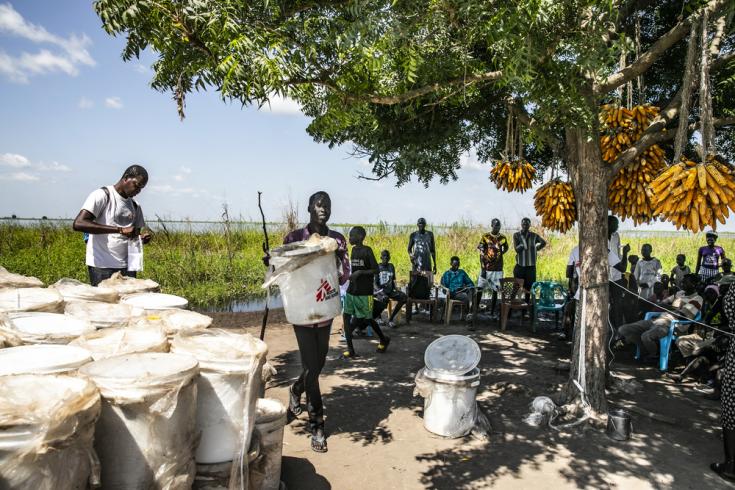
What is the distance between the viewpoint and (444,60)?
391 centimetres

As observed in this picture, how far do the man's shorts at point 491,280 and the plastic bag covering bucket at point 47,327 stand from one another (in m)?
8.00

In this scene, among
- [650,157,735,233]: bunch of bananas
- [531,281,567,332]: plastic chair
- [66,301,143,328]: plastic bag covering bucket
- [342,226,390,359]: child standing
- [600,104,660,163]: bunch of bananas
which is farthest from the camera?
[531,281,567,332]: plastic chair

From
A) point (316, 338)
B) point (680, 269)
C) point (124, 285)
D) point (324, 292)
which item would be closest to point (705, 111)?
point (324, 292)

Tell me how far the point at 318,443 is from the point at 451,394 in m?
1.23

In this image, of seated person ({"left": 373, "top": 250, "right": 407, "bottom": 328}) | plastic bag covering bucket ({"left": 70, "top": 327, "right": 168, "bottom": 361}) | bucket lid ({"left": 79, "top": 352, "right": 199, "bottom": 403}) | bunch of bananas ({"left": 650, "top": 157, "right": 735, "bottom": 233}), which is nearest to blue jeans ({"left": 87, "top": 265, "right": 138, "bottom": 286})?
plastic bag covering bucket ({"left": 70, "top": 327, "right": 168, "bottom": 361})

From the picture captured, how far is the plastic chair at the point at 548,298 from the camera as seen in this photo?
894 centimetres

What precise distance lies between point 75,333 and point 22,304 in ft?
2.28

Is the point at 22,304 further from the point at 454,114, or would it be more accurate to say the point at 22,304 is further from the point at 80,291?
the point at 454,114

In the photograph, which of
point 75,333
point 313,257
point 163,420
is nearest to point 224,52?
point 313,257

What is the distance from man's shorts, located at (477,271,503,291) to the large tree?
4.71 metres

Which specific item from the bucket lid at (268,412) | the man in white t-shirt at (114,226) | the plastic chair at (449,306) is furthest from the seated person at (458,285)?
the bucket lid at (268,412)

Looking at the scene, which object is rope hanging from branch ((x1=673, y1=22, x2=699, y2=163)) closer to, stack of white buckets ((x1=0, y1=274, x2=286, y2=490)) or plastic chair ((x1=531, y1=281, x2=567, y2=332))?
stack of white buckets ((x1=0, y1=274, x2=286, y2=490))

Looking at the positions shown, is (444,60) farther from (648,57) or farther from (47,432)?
(47,432)

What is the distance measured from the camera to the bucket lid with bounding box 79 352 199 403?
192 centimetres
